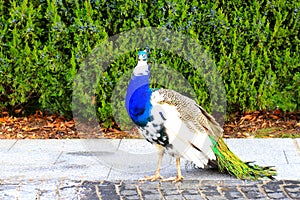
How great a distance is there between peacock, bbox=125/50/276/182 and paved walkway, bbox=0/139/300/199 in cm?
14

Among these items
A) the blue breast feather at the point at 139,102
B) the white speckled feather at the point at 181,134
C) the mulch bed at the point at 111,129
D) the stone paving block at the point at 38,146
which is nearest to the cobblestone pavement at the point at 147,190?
the white speckled feather at the point at 181,134

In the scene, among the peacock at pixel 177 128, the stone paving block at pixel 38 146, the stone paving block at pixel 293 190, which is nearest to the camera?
the stone paving block at pixel 293 190

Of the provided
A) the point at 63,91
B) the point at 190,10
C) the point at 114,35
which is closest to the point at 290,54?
the point at 190,10

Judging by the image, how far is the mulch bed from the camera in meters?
7.27

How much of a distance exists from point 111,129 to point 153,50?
3.39 feet

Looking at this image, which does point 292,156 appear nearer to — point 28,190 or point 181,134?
point 181,134

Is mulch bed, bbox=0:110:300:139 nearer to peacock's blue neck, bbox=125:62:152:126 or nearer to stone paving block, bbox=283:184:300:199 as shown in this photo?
stone paving block, bbox=283:184:300:199

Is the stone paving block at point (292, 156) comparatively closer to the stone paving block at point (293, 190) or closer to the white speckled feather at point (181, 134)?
the stone paving block at point (293, 190)

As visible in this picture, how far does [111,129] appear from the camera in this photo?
24.5 ft

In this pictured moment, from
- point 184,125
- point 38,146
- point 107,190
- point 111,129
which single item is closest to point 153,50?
point 111,129

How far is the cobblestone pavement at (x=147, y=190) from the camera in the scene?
5148 mm

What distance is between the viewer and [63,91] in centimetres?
750

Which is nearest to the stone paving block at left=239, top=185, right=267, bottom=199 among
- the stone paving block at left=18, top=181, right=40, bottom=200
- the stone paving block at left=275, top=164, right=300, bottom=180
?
the stone paving block at left=275, top=164, right=300, bottom=180

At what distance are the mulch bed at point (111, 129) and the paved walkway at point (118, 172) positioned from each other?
319 millimetres
